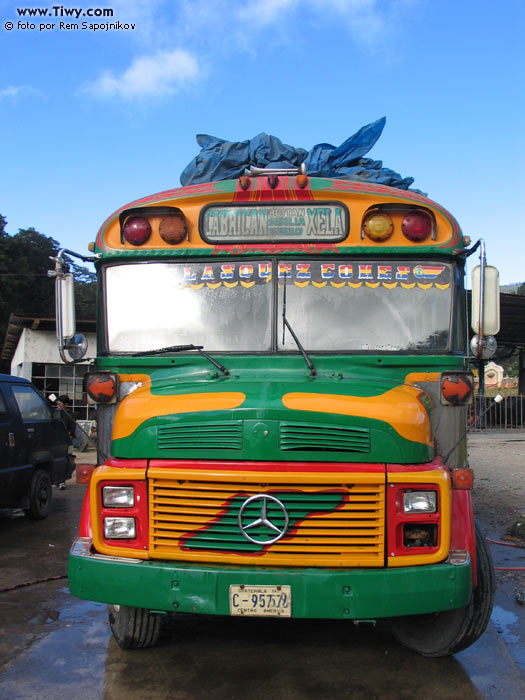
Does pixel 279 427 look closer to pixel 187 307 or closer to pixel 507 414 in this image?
pixel 187 307

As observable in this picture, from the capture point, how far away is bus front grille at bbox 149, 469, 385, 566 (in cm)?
314

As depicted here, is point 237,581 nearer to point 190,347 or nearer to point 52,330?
point 190,347

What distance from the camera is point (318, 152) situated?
20.5 feet

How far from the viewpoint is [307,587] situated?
309 centimetres

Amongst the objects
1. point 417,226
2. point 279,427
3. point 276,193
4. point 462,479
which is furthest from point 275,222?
point 462,479

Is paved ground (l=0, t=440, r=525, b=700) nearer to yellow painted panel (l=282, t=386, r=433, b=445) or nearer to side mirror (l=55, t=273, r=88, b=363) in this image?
yellow painted panel (l=282, t=386, r=433, b=445)

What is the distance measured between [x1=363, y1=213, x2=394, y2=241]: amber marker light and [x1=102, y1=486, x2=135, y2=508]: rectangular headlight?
2.13 meters

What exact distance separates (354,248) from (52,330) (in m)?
16.7

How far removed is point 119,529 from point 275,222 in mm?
2095

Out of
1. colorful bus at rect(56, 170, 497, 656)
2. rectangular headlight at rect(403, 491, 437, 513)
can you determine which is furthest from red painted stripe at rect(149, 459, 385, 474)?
rectangular headlight at rect(403, 491, 437, 513)

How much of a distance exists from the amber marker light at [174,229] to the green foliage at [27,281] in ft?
93.2

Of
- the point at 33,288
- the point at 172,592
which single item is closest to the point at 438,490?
the point at 172,592

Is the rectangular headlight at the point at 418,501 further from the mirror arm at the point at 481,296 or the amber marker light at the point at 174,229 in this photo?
the amber marker light at the point at 174,229

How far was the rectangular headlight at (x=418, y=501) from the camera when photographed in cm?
316
